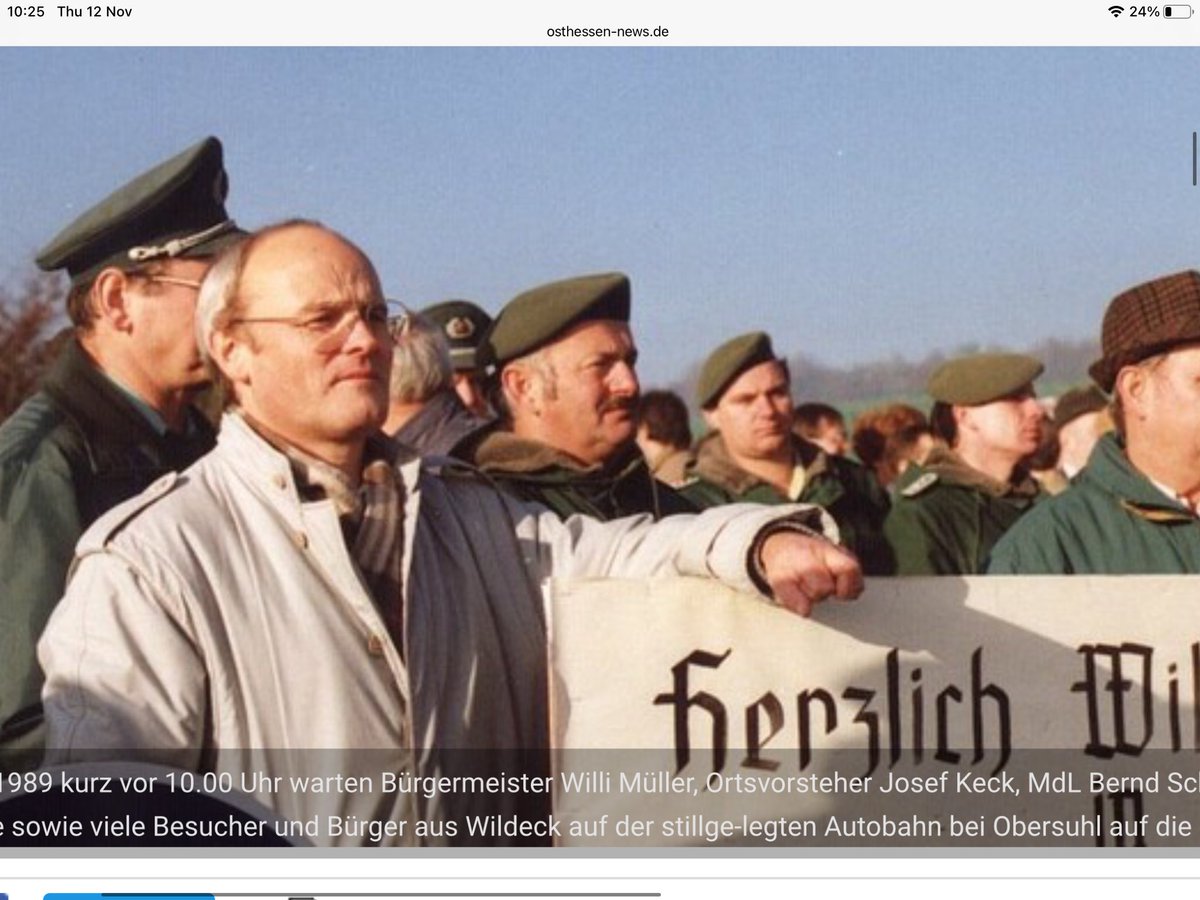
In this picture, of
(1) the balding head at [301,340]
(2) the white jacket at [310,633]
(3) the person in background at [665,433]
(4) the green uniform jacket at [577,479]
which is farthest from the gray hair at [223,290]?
(3) the person in background at [665,433]

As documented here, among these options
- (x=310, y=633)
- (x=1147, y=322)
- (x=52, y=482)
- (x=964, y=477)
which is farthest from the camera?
(x=964, y=477)

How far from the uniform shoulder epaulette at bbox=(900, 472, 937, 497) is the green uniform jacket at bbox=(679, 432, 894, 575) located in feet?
0.10

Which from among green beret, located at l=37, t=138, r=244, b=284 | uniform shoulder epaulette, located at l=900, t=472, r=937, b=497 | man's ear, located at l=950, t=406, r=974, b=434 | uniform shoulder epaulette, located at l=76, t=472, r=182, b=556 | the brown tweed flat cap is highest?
green beret, located at l=37, t=138, r=244, b=284

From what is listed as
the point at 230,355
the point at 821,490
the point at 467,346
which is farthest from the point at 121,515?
the point at 821,490

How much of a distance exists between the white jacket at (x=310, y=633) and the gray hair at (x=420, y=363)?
0.43ft

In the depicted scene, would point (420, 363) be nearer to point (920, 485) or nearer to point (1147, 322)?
point (920, 485)

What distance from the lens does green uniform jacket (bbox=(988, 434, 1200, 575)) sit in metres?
3.13

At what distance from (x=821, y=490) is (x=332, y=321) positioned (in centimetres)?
74

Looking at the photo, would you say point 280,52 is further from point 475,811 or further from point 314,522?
point 475,811

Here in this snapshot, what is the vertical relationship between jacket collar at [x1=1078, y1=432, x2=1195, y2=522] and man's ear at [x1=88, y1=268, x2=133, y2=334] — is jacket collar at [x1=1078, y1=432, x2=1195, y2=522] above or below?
below

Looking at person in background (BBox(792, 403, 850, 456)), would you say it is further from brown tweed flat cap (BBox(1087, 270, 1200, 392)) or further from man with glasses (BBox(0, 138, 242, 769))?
man with glasses (BBox(0, 138, 242, 769))

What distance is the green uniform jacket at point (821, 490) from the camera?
315 centimetres

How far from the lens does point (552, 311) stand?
3.15 metres

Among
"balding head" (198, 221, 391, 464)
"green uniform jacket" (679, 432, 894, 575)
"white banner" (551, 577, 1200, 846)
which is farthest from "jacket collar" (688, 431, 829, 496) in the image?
"balding head" (198, 221, 391, 464)
